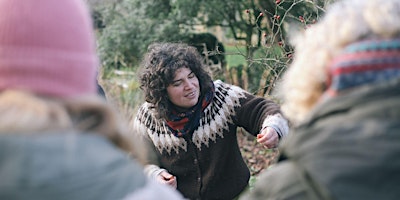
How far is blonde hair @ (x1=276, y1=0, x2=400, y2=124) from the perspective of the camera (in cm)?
174

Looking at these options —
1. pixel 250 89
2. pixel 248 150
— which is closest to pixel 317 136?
pixel 248 150

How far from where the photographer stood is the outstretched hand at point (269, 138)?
367cm

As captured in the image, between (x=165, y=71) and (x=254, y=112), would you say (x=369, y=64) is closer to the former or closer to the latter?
(x=254, y=112)

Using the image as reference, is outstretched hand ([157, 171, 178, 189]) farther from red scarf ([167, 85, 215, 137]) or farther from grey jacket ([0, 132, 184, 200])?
grey jacket ([0, 132, 184, 200])

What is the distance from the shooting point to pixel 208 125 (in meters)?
4.13

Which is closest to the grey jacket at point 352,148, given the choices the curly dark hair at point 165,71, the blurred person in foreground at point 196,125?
the blurred person in foreground at point 196,125

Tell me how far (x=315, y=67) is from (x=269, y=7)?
7.45 meters

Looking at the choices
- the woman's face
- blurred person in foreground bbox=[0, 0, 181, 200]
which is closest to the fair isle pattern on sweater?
the woman's face

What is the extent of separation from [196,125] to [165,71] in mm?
A: 388

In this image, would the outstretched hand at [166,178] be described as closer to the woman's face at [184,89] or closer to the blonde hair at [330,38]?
the woman's face at [184,89]

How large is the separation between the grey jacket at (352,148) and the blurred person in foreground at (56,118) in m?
0.39

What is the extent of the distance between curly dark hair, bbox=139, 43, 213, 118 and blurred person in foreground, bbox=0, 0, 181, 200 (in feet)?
7.64

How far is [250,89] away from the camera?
360 inches

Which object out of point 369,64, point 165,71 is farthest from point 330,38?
point 165,71
